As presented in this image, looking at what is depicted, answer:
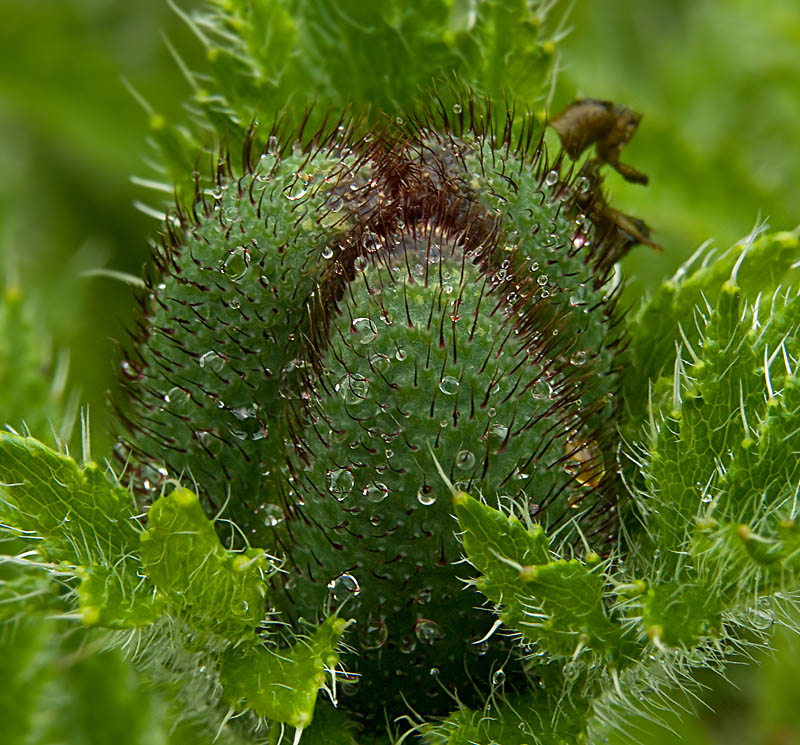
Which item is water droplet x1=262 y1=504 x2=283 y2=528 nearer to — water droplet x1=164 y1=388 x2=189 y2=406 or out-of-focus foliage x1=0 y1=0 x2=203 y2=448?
water droplet x1=164 y1=388 x2=189 y2=406

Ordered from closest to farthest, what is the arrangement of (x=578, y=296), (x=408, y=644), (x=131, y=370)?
(x=408, y=644) → (x=578, y=296) → (x=131, y=370)

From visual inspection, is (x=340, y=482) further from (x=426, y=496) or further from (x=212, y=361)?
(x=212, y=361)

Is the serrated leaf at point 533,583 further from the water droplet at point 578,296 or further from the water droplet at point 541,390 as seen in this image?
the water droplet at point 578,296

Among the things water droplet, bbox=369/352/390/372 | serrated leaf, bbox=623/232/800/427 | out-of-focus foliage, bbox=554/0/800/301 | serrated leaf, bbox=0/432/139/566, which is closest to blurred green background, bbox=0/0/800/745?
out-of-focus foliage, bbox=554/0/800/301

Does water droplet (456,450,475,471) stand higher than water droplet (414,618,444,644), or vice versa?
water droplet (456,450,475,471)

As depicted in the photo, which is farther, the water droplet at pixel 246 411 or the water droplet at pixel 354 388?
the water droplet at pixel 246 411

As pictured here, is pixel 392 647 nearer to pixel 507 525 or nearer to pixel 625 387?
pixel 507 525

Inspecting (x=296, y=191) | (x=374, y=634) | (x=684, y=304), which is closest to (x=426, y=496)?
(x=374, y=634)

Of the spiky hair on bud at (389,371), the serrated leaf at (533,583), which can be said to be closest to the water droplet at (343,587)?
the spiky hair on bud at (389,371)
